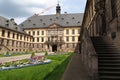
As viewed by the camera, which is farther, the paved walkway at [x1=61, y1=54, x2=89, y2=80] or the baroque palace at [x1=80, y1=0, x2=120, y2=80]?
the paved walkway at [x1=61, y1=54, x2=89, y2=80]

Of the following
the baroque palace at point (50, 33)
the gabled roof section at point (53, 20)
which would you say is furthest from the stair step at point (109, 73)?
the gabled roof section at point (53, 20)


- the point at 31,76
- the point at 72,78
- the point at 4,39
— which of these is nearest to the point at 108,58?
the point at 72,78

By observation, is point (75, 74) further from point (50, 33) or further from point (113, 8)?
point (50, 33)

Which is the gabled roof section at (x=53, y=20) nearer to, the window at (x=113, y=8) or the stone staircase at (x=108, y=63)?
the window at (x=113, y=8)

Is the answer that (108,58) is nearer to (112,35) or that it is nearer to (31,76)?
(112,35)

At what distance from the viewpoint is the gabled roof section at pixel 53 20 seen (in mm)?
71938

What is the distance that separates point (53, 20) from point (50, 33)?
7453mm

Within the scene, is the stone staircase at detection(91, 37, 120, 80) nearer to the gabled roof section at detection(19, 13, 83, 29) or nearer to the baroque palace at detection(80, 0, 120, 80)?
the baroque palace at detection(80, 0, 120, 80)

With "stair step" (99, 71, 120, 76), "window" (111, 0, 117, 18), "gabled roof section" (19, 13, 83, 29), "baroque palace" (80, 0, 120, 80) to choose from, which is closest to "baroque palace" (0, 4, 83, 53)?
"gabled roof section" (19, 13, 83, 29)

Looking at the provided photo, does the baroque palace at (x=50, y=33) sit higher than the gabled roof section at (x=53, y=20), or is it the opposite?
the gabled roof section at (x=53, y=20)

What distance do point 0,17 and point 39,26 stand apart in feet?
67.0

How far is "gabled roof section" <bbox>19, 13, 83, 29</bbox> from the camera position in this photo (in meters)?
71.9

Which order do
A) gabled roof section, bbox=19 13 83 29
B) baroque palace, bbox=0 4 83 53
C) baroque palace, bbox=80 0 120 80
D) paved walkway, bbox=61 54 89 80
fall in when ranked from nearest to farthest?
baroque palace, bbox=80 0 120 80 → paved walkway, bbox=61 54 89 80 → baroque palace, bbox=0 4 83 53 → gabled roof section, bbox=19 13 83 29

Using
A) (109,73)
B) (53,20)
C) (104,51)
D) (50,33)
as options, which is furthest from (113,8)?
(53,20)
